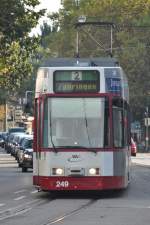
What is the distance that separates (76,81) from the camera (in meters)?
23.6

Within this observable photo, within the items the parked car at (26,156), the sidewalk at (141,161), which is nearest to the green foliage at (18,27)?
the parked car at (26,156)

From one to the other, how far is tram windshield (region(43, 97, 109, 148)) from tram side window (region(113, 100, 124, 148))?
0.31 m

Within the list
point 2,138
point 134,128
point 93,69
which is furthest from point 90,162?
point 2,138

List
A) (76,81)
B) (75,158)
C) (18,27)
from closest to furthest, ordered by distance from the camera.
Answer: (75,158) < (76,81) < (18,27)

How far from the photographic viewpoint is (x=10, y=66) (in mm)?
51531

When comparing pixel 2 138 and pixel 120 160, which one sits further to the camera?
pixel 2 138

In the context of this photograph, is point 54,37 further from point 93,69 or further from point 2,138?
point 93,69

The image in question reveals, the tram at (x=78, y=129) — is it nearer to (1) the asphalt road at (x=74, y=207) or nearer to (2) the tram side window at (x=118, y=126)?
(2) the tram side window at (x=118, y=126)

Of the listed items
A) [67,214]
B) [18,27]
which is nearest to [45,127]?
[67,214]

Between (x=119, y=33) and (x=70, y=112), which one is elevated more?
(x=119, y=33)

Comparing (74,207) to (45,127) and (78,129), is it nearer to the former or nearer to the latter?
(78,129)

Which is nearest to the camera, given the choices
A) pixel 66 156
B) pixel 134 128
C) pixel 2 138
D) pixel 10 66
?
pixel 66 156

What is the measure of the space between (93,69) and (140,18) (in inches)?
2456

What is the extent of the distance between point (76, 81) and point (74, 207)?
3.97 m
